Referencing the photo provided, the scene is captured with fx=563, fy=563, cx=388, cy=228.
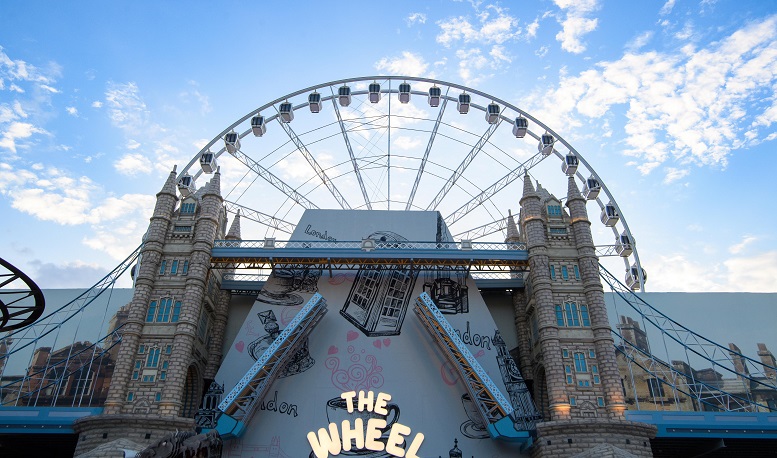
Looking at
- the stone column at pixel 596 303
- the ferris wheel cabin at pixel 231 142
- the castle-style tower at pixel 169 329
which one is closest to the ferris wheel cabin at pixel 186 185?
the castle-style tower at pixel 169 329

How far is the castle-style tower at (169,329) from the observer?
30156 millimetres

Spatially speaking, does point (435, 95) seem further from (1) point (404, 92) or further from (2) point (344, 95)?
(2) point (344, 95)

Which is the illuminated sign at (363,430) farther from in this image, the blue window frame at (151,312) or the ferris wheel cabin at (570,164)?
the ferris wheel cabin at (570,164)

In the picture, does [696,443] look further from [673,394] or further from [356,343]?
[356,343]

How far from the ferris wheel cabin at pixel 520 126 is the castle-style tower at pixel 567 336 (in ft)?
15.3

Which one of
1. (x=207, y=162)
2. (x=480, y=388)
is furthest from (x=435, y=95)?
(x=480, y=388)

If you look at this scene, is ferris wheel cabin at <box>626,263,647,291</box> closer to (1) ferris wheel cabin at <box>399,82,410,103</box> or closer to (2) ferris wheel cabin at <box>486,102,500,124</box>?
(2) ferris wheel cabin at <box>486,102,500,124</box>

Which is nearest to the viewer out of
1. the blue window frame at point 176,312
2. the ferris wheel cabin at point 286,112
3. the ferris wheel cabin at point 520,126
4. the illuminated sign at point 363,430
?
the illuminated sign at point 363,430

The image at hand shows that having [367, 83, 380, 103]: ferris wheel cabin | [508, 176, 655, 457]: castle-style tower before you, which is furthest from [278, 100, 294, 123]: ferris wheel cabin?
[508, 176, 655, 457]: castle-style tower

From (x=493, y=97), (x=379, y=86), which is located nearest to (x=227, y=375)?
(x=379, y=86)

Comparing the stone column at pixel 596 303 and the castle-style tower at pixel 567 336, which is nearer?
the castle-style tower at pixel 567 336

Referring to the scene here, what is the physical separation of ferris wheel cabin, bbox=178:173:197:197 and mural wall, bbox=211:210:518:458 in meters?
8.20

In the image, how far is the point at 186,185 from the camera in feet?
131

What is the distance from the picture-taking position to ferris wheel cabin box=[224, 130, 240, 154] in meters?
41.5
